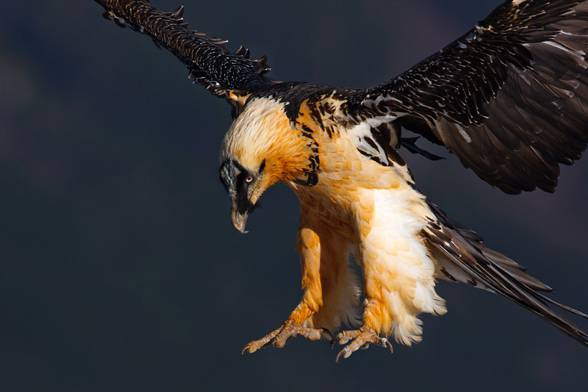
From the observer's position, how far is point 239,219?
10602 millimetres

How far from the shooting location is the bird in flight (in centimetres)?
981

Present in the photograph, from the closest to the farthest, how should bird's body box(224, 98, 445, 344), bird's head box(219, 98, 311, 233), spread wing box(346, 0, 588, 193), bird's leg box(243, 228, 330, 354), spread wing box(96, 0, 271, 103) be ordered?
spread wing box(346, 0, 588, 193) → bird's head box(219, 98, 311, 233) → bird's body box(224, 98, 445, 344) → bird's leg box(243, 228, 330, 354) → spread wing box(96, 0, 271, 103)

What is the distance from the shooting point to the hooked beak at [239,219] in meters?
10.6

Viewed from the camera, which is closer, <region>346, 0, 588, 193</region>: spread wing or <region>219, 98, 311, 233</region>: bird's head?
<region>346, 0, 588, 193</region>: spread wing

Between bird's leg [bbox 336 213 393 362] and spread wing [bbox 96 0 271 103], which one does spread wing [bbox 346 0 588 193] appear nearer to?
bird's leg [bbox 336 213 393 362]

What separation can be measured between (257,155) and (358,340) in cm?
158

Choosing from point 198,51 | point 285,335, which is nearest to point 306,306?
point 285,335

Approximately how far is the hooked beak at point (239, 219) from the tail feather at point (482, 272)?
4.52 feet

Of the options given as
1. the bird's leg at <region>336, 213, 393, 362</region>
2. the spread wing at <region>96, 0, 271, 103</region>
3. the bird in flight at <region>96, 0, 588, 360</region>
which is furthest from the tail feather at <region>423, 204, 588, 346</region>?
the spread wing at <region>96, 0, 271, 103</region>

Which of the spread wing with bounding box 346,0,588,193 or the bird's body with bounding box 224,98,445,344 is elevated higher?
the spread wing with bounding box 346,0,588,193

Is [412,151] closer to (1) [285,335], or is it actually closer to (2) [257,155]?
(2) [257,155]

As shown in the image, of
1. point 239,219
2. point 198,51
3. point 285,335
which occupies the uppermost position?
point 198,51

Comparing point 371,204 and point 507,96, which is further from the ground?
point 507,96

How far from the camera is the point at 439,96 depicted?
10.1 m
